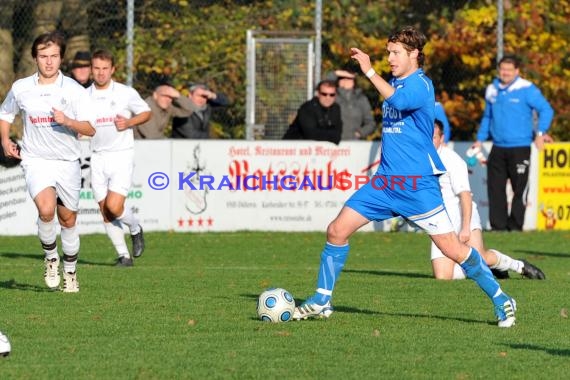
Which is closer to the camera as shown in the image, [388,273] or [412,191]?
[412,191]

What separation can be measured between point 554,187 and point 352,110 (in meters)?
3.11

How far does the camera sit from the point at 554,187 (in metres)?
21.7

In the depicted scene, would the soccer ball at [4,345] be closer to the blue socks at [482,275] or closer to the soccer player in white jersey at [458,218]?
the blue socks at [482,275]

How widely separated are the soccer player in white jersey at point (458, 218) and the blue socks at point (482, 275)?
8.50 ft

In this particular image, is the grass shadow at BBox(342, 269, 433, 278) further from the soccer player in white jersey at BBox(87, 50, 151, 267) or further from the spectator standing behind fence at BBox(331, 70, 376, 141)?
the spectator standing behind fence at BBox(331, 70, 376, 141)

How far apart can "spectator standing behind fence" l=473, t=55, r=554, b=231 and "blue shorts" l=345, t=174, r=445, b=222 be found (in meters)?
10.5

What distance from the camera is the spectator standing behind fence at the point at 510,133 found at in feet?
68.2

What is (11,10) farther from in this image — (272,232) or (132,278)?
(132,278)

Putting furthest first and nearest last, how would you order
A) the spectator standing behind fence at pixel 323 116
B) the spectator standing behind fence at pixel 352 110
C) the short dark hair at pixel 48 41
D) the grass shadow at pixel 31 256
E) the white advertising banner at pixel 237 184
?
the spectator standing behind fence at pixel 352 110
the spectator standing behind fence at pixel 323 116
the white advertising banner at pixel 237 184
the grass shadow at pixel 31 256
the short dark hair at pixel 48 41

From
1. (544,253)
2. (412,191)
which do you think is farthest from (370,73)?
(544,253)

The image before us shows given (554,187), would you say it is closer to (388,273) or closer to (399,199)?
(388,273)

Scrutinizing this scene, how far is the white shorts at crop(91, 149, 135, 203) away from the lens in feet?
50.2

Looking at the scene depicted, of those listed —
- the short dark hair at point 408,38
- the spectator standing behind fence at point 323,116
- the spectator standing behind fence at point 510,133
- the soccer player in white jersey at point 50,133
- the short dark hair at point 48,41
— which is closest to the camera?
the short dark hair at point 408,38

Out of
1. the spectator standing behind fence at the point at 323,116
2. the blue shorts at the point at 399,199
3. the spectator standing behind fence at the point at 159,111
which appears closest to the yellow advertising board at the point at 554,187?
the spectator standing behind fence at the point at 323,116
